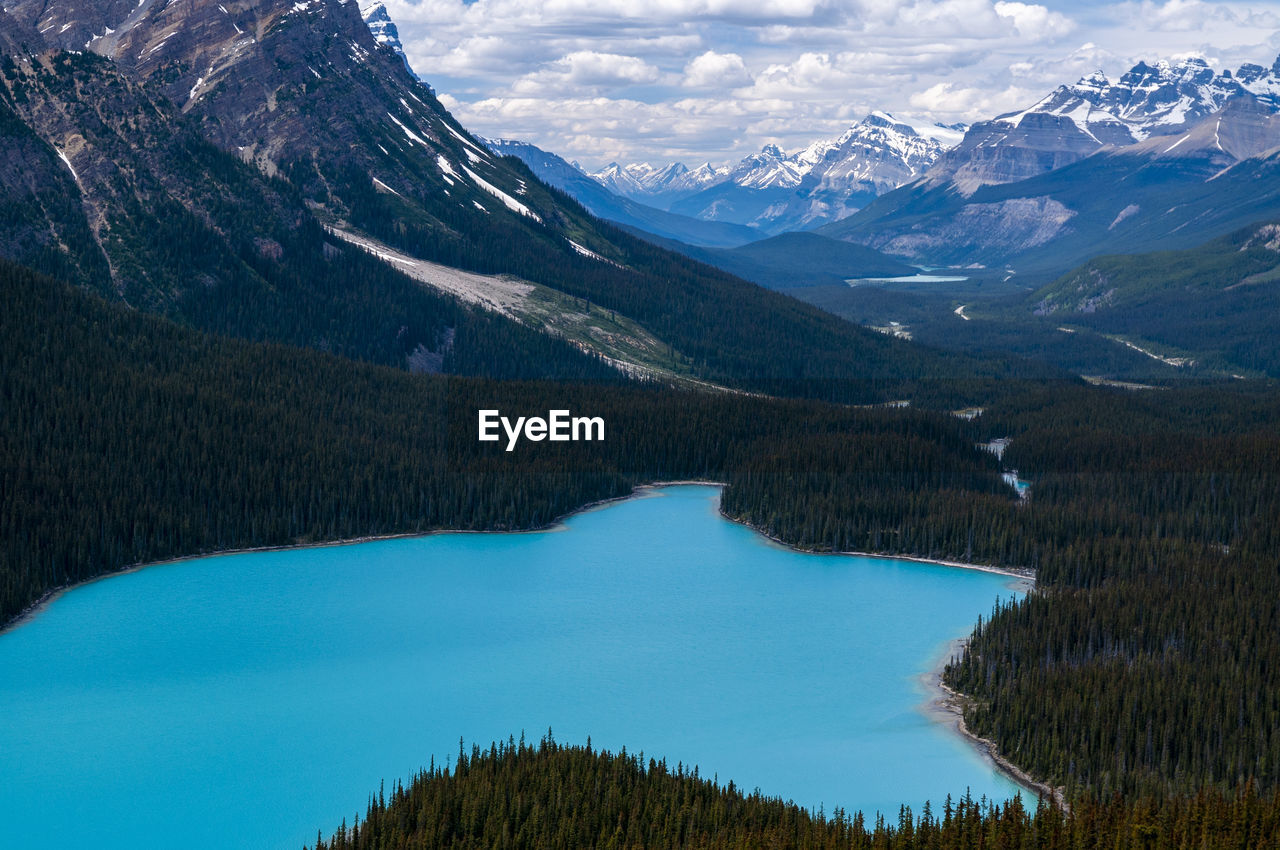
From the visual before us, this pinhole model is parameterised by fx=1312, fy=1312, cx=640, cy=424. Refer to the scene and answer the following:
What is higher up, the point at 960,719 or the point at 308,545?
the point at 308,545

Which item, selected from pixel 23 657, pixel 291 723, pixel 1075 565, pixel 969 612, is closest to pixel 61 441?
pixel 23 657

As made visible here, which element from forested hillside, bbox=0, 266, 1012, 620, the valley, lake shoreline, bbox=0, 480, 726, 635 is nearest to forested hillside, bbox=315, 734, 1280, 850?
the valley

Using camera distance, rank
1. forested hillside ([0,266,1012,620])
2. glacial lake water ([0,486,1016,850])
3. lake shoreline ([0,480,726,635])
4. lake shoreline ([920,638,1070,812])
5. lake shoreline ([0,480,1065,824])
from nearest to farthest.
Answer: glacial lake water ([0,486,1016,850]) < lake shoreline ([920,638,1070,812]) < lake shoreline ([0,480,1065,824]) < lake shoreline ([0,480,726,635]) < forested hillside ([0,266,1012,620])

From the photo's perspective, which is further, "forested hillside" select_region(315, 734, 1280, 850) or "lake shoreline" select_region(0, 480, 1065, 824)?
"lake shoreline" select_region(0, 480, 1065, 824)

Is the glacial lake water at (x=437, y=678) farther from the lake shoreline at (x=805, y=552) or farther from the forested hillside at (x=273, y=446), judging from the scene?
the forested hillside at (x=273, y=446)

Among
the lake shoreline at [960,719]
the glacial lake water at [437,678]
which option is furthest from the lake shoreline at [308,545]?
the lake shoreline at [960,719]

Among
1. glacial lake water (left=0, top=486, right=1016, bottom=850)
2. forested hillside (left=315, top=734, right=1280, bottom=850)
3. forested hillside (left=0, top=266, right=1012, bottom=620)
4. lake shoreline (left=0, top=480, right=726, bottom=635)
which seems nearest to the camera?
forested hillside (left=315, top=734, right=1280, bottom=850)

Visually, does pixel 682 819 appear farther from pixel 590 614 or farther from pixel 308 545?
pixel 308 545

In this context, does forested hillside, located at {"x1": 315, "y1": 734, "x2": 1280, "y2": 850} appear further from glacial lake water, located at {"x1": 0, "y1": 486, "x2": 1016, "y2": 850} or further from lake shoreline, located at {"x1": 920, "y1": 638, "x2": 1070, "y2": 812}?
glacial lake water, located at {"x1": 0, "y1": 486, "x2": 1016, "y2": 850}

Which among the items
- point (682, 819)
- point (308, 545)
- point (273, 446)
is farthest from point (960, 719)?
point (273, 446)
